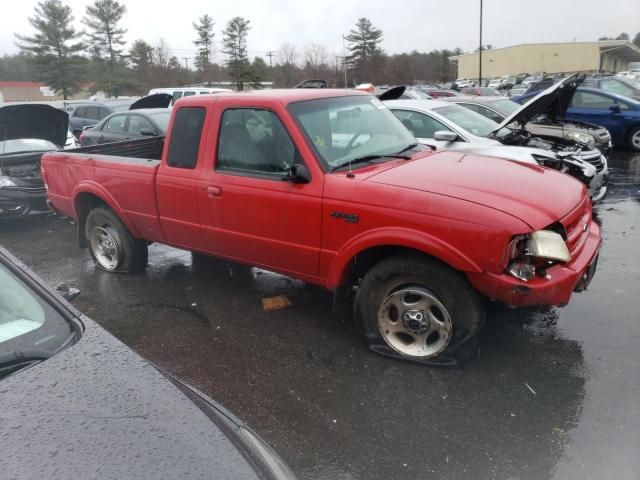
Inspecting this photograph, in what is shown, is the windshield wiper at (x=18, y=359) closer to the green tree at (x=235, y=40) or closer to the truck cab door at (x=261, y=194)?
the truck cab door at (x=261, y=194)

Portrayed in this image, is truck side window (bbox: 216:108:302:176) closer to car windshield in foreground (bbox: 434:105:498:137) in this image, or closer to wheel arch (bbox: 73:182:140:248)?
wheel arch (bbox: 73:182:140:248)

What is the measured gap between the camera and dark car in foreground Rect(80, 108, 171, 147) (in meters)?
10.4

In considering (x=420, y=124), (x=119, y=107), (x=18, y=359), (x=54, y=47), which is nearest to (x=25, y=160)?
(x=420, y=124)

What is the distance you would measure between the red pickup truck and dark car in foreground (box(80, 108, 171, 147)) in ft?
18.6

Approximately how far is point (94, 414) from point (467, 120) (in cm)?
778

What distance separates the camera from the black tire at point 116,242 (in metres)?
5.54

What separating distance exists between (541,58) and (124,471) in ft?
314

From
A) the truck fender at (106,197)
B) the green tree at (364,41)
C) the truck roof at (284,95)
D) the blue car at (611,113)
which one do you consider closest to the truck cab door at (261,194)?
the truck roof at (284,95)

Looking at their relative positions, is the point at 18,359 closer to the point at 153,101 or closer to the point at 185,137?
the point at 185,137

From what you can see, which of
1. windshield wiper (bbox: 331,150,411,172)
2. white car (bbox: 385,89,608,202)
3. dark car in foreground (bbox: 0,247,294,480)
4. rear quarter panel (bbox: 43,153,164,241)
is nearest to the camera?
dark car in foreground (bbox: 0,247,294,480)

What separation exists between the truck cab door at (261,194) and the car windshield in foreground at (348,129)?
0.50 feet

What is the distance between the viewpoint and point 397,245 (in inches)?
137

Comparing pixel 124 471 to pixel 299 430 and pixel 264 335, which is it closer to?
pixel 299 430

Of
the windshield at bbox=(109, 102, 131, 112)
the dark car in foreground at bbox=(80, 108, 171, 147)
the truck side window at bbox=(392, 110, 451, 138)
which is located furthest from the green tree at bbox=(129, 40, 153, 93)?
the truck side window at bbox=(392, 110, 451, 138)
